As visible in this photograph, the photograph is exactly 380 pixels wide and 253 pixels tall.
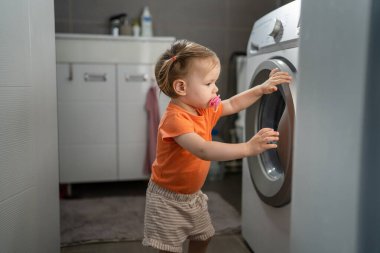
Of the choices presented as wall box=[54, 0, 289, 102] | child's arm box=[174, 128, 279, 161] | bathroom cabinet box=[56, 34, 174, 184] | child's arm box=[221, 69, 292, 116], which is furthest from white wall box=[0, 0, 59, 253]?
wall box=[54, 0, 289, 102]

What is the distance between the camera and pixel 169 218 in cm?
108

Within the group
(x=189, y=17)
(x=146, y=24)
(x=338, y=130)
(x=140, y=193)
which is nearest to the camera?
(x=338, y=130)

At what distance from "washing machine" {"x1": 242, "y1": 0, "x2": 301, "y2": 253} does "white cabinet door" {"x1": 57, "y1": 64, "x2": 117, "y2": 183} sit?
1048mm

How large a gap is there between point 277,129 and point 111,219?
3.45 ft

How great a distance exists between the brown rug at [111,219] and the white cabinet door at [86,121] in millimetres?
190

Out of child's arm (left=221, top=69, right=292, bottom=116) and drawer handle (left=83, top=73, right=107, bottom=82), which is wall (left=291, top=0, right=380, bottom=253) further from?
drawer handle (left=83, top=73, right=107, bottom=82)

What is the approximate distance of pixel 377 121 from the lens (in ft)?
2.01

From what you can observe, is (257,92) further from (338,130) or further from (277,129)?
(338,130)

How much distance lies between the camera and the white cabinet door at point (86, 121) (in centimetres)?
221

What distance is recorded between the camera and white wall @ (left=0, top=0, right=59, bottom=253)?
3.26 feet

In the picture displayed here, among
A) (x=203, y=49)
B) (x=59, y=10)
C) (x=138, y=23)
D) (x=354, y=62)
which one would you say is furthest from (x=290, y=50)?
(x=59, y=10)

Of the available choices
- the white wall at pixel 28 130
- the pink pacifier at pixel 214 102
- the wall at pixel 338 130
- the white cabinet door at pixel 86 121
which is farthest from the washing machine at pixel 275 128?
the white cabinet door at pixel 86 121

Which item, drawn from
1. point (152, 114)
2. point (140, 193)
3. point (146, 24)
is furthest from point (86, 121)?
point (146, 24)

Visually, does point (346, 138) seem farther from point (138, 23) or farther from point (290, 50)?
point (138, 23)
